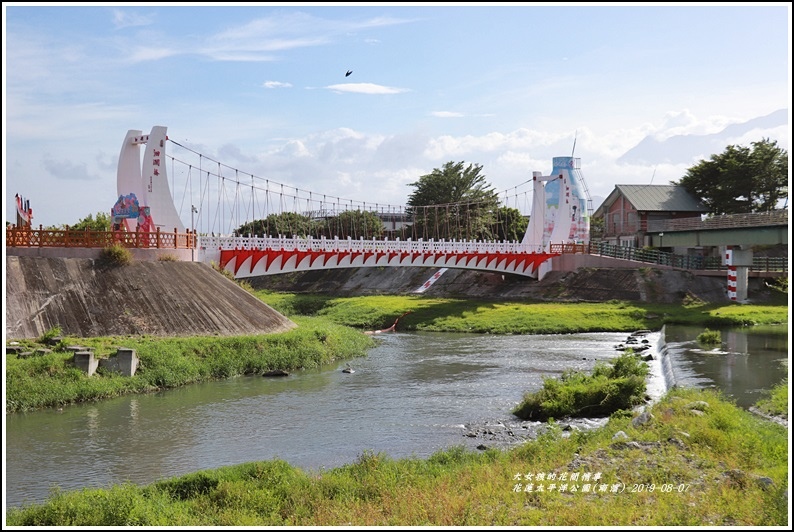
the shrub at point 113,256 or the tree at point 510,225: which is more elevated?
the tree at point 510,225

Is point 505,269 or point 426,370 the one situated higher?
point 505,269

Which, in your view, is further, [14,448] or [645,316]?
[645,316]

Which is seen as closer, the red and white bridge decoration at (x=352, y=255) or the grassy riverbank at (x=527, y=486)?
the grassy riverbank at (x=527, y=486)

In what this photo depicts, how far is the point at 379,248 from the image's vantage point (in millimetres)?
55656

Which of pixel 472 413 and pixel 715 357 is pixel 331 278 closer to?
pixel 715 357

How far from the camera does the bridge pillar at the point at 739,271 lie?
5638cm

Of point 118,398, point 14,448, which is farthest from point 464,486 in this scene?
point 118,398

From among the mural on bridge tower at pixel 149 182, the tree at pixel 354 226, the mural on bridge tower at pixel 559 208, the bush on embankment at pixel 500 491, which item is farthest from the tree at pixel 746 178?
the bush on embankment at pixel 500 491

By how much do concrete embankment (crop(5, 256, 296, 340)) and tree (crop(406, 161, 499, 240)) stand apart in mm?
62048

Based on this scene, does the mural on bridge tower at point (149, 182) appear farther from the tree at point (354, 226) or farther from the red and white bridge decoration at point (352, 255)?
the tree at point (354, 226)

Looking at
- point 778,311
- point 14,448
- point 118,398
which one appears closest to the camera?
point 14,448

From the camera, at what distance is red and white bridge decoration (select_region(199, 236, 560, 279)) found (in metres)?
44.8

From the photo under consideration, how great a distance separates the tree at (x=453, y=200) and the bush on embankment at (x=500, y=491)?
81075 millimetres

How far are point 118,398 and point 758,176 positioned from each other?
66.2 metres
